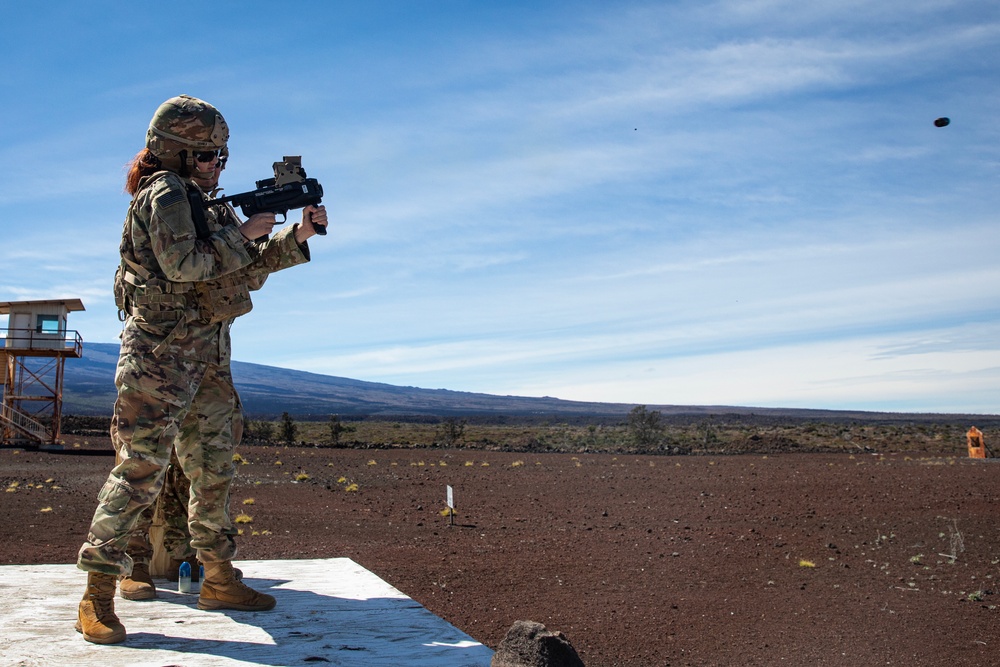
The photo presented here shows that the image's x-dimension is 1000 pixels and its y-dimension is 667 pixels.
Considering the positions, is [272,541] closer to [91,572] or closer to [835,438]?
[91,572]

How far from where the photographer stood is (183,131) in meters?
3.79

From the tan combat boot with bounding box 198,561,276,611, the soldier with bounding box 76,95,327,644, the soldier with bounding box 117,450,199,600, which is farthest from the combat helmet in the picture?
the tan combat boot with bounding box 198,561,276,611

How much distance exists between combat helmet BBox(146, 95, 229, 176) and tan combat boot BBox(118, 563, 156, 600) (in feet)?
6.10

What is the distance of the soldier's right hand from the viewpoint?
3.74 m

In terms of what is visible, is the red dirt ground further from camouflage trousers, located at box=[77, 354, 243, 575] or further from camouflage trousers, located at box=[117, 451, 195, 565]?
camouflage trousers, located at box=[77, 354, 243, 575]

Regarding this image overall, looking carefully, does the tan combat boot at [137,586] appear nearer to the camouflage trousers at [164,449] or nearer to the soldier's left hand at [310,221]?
the camouflage trousers at [164,449]

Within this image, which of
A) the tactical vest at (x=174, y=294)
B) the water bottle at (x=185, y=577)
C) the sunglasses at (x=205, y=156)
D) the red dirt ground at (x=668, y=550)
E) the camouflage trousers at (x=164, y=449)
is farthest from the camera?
the red dirt ground at (x=668, y=550)

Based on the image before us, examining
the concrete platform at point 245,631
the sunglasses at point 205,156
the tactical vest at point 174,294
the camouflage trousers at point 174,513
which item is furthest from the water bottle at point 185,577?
the sunglasses at point 205,156

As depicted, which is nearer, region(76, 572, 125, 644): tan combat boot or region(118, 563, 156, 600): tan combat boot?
region(76, 572, 125, 644): tan combat boot

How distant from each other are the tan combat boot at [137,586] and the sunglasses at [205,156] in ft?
6.14

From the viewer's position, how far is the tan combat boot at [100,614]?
3211 mm

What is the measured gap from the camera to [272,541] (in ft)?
32.1

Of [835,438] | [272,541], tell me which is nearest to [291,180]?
[272,541]

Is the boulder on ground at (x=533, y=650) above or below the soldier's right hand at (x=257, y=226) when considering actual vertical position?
below
